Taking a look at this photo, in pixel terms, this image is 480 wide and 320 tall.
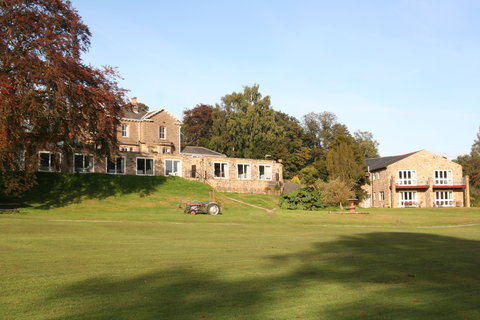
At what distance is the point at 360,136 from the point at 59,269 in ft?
357

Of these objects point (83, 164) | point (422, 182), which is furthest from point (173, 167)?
point (422, 182)

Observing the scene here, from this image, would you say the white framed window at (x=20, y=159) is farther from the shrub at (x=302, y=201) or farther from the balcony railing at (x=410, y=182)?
the balcony railing at (x=410, y=182)

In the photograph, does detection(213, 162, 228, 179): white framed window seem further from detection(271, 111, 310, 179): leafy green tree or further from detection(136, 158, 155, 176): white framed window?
detection(271, 111, 310, 179): leafy green tree

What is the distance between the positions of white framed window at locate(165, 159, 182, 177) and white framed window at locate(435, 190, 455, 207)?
3462cm

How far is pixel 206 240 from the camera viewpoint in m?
18.2

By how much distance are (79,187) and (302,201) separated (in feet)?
64.8

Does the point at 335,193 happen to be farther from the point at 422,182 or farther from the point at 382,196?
the point at 422,182

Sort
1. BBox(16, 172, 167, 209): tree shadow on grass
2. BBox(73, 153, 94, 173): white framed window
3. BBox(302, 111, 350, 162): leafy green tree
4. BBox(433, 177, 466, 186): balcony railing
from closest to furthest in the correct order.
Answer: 1. BBox(16, 172, 167, 209): tree shadow on grass
2. BBox(73, 153, 94, 173): white framed window
3. BBox(433, 177, 466, 186): balcony railing
4. BBox(302, 111, 350, 162): leafy green tree

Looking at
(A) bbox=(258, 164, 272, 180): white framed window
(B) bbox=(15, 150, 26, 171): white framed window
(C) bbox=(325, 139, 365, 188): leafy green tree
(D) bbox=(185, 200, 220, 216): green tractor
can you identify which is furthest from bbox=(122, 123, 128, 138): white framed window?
(D) bbox=(185, 200, 220, 216): green tractor

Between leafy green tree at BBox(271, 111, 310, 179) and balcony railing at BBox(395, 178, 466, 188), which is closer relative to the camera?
balcony railing at BBox(395, 178, 466, 188)

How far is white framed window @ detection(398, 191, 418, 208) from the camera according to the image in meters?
64.4

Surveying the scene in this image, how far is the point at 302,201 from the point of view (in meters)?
45.2

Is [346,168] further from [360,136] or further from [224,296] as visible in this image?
[360,136]

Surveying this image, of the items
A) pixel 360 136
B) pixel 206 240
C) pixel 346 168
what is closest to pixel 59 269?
pixel 206 240
